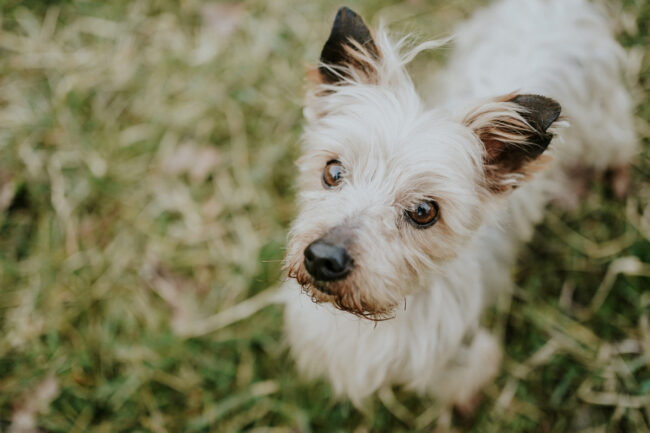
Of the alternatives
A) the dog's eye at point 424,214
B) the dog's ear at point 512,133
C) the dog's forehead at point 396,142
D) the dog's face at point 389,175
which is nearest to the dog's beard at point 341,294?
the dog's face at point 389,175

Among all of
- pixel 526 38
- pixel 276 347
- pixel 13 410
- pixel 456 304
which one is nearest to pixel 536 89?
pixel 526 38

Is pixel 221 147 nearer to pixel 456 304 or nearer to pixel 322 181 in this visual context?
pixel 322 181

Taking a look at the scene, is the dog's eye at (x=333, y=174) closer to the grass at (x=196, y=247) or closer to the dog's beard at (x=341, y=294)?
the dog's beard at (x=341, y=294)

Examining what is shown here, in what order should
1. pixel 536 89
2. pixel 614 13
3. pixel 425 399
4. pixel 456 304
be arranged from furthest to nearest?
Answer: 1. pixel 614 13
2. pixel 425 399
3. pixel 536 89
4. pixel 456 304

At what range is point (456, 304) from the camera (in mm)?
2299

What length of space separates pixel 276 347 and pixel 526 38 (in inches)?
94.0

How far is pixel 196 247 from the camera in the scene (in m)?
3.37

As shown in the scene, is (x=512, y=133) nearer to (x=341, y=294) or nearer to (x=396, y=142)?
(x=396, y=142)

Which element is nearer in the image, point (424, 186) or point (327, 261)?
→ point (327, 261)

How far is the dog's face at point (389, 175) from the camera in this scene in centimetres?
170

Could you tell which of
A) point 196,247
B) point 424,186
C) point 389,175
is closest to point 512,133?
point 424,186

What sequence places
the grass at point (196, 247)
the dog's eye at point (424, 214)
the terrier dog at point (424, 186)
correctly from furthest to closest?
1. the grass at point (196, 247)
2. the dog's eye at point (424, 214)
3. the terrier dog at point (424, 186)

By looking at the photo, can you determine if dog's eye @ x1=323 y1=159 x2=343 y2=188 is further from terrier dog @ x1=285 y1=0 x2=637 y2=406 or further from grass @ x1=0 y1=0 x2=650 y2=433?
grass @ x1=0 y1=0 x2=650 y2=433

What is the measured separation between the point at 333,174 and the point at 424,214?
42 centimetres
